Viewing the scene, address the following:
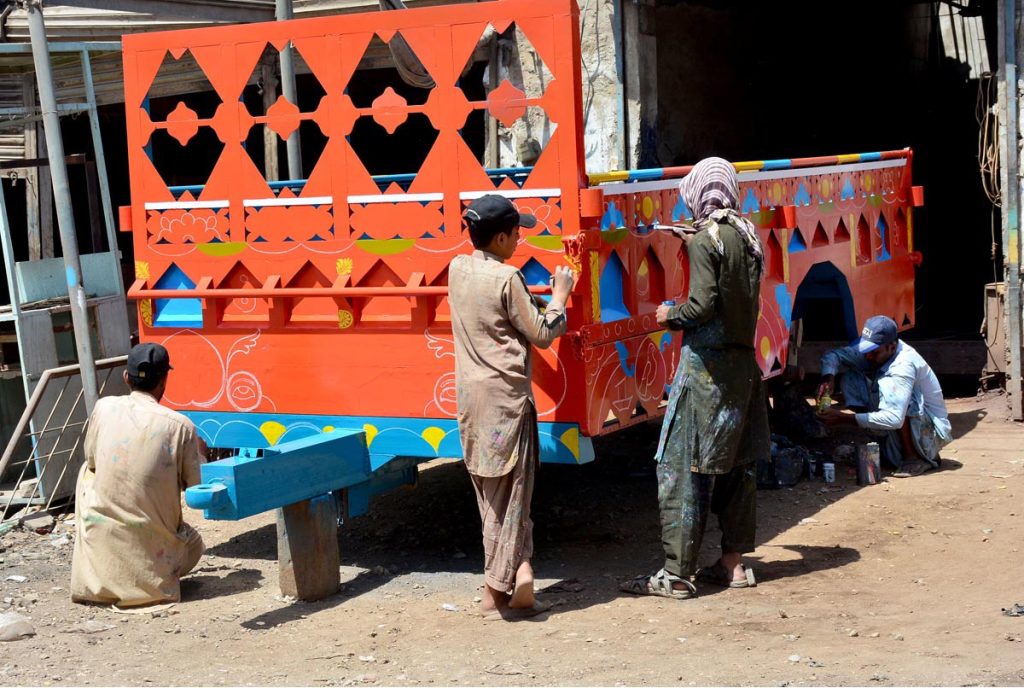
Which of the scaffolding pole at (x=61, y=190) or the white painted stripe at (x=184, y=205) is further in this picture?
the scaffolding pole at (x=61, y=190)

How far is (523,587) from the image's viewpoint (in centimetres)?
483

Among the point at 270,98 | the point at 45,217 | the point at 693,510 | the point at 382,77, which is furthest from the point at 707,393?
the point at 382,77

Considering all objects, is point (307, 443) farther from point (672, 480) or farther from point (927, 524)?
point (927, 524)

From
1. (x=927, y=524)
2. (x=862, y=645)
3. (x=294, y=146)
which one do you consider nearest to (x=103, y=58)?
(x=294, y=146)

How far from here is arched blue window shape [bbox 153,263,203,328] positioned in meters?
5.77

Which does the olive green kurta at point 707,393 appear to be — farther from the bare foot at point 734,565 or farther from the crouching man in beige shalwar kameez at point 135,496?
the crouching man in beige shalwar kameez at point 135,496

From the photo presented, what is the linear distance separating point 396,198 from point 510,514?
1414 mm

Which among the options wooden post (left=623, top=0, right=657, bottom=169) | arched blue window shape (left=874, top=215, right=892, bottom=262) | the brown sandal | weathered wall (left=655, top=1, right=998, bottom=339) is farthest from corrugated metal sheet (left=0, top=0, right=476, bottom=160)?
the brown sandal

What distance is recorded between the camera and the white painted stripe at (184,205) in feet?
18.4

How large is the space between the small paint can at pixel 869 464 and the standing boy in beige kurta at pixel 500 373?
279 centimetres

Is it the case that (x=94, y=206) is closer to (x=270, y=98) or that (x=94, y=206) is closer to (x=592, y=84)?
(x=270, y=98)

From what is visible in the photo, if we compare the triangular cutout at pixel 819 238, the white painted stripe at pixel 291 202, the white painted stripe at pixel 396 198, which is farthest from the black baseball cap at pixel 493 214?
the triangular cutout at pixel 819 238

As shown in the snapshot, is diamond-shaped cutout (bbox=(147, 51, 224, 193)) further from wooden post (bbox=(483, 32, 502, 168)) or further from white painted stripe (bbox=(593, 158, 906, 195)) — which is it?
white painted stripe (bbox=(593, 158, 906, 195))

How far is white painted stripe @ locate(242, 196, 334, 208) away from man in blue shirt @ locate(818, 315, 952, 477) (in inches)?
128
